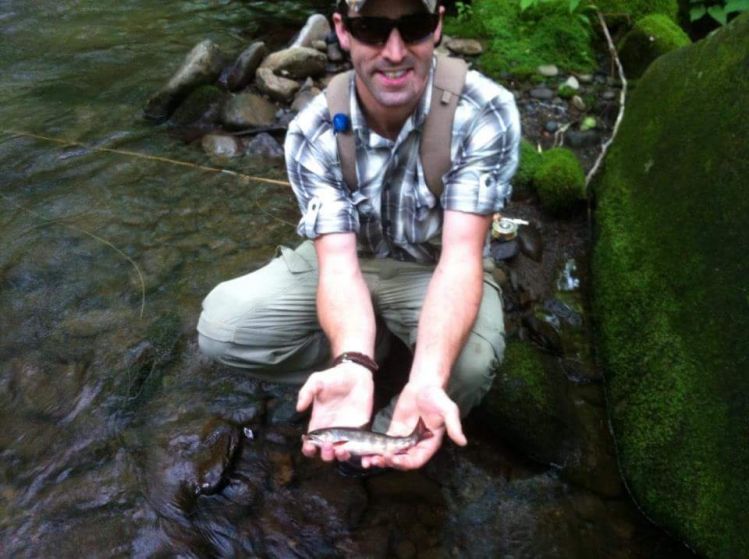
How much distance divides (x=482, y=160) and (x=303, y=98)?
484 centimetres

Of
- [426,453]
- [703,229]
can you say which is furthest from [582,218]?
[426,453]

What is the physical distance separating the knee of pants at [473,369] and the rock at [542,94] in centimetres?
418

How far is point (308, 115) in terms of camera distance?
3361 millimetres

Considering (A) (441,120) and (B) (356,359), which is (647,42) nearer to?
(A) (441,120)

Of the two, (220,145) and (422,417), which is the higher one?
(422,417)

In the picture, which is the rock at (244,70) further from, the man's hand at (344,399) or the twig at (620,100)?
the man's hand at (344,399)

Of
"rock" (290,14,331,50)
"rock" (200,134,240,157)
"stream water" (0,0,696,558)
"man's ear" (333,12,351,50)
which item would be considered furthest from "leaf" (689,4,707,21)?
"man's ear" (333,12,351,50)

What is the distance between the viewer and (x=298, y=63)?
313 inches

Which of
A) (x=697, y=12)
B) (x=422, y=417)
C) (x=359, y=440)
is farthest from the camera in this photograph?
(x=697, y=12)

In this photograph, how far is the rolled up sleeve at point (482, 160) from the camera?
3195mm

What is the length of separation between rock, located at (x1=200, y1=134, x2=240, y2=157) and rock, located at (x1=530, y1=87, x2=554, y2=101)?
3.22m

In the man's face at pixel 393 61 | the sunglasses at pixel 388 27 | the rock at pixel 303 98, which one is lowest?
the rock at pixel 303 98

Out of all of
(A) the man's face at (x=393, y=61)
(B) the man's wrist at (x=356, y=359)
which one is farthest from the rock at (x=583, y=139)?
(B) the man's wrist at (x=356, y=359)

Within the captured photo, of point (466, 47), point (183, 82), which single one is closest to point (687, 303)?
point (466, 47)
